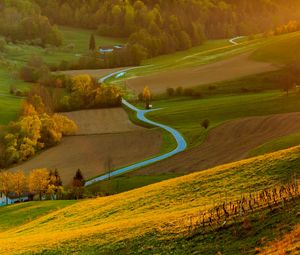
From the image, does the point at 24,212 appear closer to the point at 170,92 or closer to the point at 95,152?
the point at 95,152

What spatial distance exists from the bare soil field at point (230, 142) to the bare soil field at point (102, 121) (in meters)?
25.3

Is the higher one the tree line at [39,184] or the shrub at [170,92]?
the shrub at [170,92]

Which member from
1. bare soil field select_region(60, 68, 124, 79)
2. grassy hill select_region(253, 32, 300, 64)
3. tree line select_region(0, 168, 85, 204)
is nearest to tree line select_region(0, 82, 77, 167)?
tree line select_region(0, 168, 85, 204)

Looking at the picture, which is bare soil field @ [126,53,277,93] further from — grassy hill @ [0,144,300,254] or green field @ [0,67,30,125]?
grassy hill @ [0,144,300,254]

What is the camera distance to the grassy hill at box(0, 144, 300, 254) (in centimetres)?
2561

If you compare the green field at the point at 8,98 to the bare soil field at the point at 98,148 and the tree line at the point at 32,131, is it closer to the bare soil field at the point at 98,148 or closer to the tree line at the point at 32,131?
the tree line at the point at 32,131

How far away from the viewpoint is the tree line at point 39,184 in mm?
68188

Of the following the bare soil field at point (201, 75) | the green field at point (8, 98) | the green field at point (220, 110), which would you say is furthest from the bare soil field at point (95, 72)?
the green field at point (220, 110)

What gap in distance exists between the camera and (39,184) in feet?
228

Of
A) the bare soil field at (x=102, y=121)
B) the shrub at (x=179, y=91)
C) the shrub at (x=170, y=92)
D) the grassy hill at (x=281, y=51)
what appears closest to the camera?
the bare soil field at (x=102, y=121)

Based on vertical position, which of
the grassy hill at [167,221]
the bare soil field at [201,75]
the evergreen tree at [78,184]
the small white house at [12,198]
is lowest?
the small white house at [12,198]

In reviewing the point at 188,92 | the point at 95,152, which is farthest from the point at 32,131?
the point at 188,92

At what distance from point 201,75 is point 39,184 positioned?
92082 mm

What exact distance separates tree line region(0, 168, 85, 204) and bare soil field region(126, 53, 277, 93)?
72689mm
